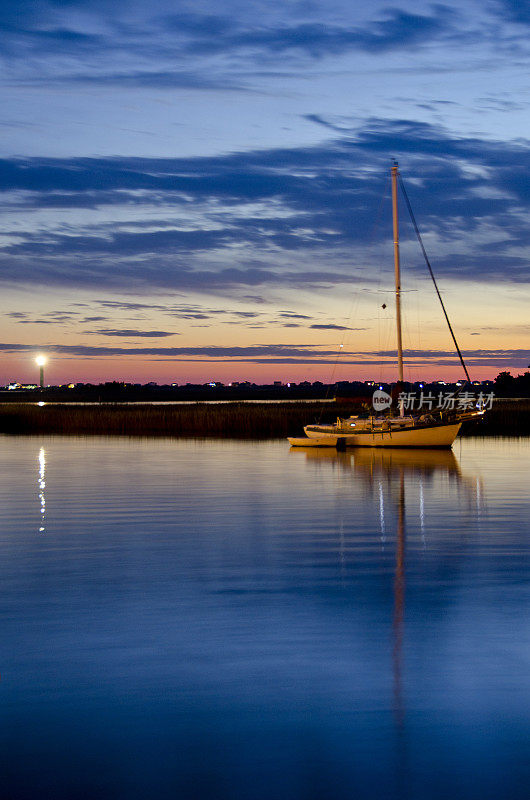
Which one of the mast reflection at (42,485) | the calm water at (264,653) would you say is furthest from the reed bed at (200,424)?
the calm water at (264,653)

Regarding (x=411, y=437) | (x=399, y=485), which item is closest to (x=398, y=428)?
(x=411, y=437)

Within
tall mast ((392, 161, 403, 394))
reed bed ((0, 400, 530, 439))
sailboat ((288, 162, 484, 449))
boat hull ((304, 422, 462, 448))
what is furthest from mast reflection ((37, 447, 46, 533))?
reed bed ((0, 400, 530, 439))

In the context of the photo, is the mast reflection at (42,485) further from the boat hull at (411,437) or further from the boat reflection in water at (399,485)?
the boat hull at (411,437)

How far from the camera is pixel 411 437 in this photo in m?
56.2

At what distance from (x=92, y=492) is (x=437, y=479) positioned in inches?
565

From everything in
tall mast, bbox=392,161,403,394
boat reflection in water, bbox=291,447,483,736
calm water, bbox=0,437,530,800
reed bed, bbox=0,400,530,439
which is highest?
tall mast, bbox=392,161,403,394

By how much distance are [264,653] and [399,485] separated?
24.2m

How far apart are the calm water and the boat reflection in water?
0.09 m

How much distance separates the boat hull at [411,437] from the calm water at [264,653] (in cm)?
2833

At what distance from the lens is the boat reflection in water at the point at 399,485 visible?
44.1 feet

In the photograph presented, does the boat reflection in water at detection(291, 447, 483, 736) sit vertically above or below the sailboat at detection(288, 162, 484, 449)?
below

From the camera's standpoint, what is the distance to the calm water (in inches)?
329

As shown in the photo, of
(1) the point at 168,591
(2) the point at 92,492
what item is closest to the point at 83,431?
(2) the point at 92,492

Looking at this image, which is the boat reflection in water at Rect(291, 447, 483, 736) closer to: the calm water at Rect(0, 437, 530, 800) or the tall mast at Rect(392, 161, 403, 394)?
the calm water at Rect(0, 437, 530, 800)
